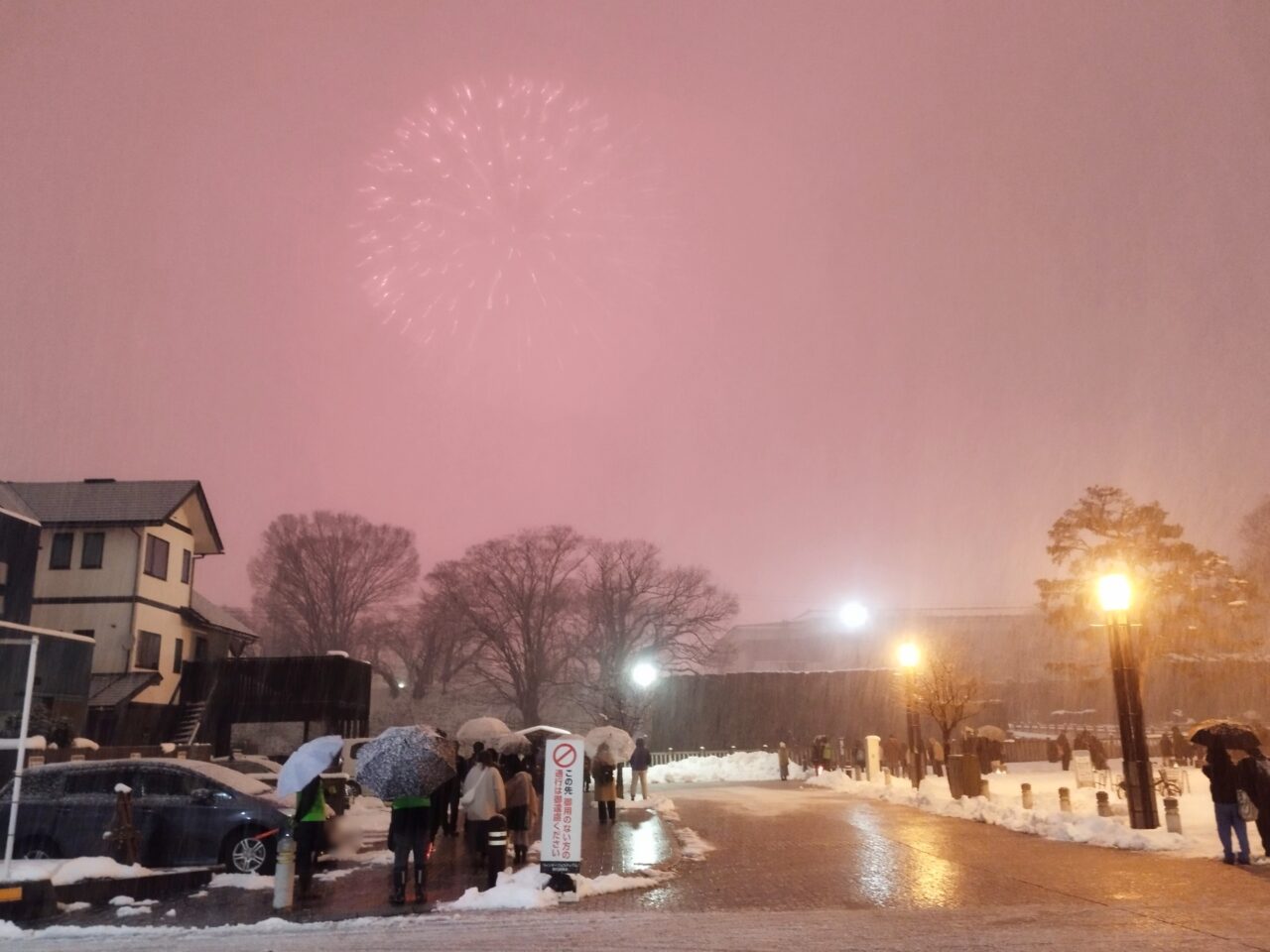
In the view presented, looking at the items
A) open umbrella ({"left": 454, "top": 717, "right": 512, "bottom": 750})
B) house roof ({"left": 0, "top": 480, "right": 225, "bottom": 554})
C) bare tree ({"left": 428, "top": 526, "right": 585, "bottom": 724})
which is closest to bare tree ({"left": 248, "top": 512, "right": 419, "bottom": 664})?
bare tree ({"left": 428, "top": 526, "right": 585, "bottom": 724})

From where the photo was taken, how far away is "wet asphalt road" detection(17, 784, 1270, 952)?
331 inches

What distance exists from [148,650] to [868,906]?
31.1 metres

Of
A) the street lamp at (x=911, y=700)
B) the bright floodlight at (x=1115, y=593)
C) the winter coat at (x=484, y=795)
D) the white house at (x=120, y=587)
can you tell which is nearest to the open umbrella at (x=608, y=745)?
the winter coat at (x=484, y=795)

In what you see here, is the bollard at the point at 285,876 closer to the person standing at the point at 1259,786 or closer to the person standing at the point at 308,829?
the person standing at the point at 308,829

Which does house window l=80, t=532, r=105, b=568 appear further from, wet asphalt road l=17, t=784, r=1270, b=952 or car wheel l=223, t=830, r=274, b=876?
wet asphalt road l=17, t=784, r=1270, b=952

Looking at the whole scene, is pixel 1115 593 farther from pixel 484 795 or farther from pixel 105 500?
pixel 105 500

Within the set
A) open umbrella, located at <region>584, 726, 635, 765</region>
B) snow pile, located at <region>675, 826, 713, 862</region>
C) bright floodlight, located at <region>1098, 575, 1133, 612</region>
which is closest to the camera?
snow pile, located at <region>675, 826, 713, 862</region>

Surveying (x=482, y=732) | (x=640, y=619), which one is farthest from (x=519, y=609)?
(x=482, y=732)

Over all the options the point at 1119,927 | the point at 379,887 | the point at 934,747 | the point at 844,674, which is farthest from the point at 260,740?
the point at 1119,927

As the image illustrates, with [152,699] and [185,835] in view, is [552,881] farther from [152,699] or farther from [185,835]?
[152,699]

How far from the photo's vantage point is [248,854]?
42.7 feet

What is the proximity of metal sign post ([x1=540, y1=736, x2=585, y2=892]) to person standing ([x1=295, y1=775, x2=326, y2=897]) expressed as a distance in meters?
2.77

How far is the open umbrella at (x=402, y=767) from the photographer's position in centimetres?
1107

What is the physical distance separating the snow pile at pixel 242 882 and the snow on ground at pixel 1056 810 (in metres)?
11.7
